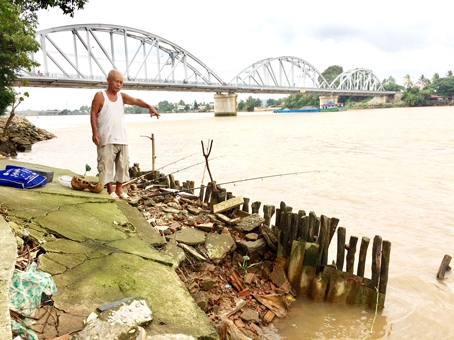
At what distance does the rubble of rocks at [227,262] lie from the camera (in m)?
3.19

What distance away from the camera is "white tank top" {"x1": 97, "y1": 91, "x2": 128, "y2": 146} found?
4219 mm

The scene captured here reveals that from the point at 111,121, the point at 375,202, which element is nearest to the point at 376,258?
the point at 111,121

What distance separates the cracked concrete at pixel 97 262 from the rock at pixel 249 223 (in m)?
1.10

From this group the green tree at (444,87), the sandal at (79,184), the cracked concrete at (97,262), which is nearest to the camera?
the cracked concrete at (97,262)

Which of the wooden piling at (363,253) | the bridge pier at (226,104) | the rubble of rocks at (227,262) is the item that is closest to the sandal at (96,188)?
the rubble of rocks at (227,262)

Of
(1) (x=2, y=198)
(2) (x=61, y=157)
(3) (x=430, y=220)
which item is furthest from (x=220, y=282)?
(2) (x=61, y=157)

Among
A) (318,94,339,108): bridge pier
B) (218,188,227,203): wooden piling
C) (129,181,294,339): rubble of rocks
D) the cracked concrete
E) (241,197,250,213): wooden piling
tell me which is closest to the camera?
the cracked concrete

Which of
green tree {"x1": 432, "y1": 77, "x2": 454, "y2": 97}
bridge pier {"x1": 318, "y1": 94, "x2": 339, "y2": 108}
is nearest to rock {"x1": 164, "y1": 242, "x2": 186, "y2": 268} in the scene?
bridge pier {"x1": 318, "y1": 94, "x2": 339, "y2": 108}

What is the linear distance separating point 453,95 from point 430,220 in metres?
86.8

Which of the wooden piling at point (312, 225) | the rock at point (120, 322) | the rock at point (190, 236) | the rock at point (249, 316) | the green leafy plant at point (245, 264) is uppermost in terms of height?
the rock at point (120, 322)

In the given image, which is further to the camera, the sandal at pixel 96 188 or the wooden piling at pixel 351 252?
the sandal at pixel 96 188

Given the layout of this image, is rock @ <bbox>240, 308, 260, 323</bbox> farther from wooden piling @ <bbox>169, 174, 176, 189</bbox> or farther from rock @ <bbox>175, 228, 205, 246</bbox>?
wooden piling @ <bbox>169, 174, 176, 189</bbox>

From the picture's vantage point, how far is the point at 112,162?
14.7 ft

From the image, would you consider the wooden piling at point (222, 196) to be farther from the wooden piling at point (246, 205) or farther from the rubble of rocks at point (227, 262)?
the wooden piling at point (246, 205)
